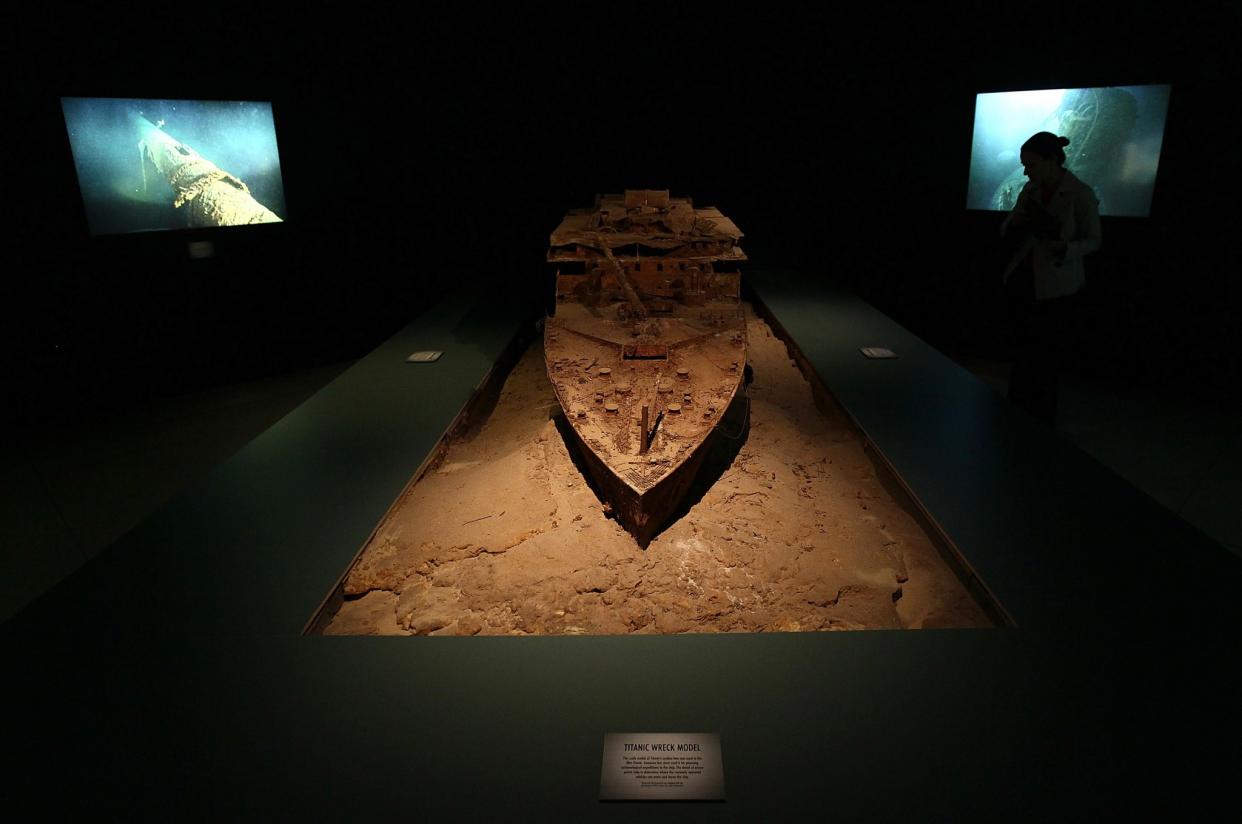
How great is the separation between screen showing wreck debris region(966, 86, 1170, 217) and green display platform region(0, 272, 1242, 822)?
14.8 ft

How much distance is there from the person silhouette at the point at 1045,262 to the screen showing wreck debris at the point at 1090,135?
1.87 m

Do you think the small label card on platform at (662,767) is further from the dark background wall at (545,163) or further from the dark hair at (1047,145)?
the dark background wall at (545,163)

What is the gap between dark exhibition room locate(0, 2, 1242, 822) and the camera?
238cm

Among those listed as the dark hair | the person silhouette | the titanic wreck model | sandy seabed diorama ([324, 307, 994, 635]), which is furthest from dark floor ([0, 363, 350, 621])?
the dark hair

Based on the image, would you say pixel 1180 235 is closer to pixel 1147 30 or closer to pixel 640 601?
pixel 1147 30

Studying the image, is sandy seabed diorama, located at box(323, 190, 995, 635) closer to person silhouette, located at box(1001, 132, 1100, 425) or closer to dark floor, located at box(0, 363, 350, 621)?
person silhouette, located at box(1001, 132, 1100, 425)

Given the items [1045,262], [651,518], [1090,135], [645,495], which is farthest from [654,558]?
[1090,135]

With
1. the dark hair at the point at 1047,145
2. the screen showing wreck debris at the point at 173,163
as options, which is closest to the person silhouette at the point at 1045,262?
the dark hair at the point at 1047,145

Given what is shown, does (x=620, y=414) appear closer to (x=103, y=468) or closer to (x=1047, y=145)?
(x=1047, y=145)

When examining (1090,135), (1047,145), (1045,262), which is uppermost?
(1090,135)

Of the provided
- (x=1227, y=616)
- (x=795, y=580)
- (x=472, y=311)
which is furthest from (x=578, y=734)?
(x=472, y=311)

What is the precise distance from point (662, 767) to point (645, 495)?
5.27ft

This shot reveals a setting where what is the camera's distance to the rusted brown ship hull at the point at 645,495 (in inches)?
149

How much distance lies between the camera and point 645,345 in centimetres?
532
